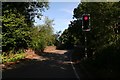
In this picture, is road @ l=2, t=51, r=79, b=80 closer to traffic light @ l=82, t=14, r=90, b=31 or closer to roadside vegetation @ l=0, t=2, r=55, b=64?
traffic light @ l=82, t=14, r=90, b=31

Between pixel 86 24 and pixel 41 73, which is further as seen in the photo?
pixel 86 24

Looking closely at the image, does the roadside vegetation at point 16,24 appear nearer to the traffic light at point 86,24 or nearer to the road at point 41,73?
the road at point 41,73

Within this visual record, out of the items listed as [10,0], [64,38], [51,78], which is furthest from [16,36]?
[64,38]

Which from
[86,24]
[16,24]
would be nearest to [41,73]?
[86,24]

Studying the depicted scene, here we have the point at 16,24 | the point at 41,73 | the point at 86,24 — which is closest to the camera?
the point at 41,73

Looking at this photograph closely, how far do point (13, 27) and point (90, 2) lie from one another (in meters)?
10.0

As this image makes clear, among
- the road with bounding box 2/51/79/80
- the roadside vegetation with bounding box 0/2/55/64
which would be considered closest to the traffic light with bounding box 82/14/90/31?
the road with bounding box 2/51/79/80

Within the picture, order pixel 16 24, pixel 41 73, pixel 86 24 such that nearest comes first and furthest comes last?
pixel 41 73, pixel 86 24, pixel 16 24

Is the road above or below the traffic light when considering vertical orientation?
below

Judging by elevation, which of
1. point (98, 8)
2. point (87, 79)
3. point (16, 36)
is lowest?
point (87, 79)

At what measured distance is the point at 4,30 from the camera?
1254 inches

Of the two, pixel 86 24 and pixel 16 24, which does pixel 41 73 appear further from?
pixel 16 24

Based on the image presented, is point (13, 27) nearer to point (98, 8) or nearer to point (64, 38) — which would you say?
point (98, 8)

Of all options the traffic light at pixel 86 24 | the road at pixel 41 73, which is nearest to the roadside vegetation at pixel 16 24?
the road at pixel 41 73
